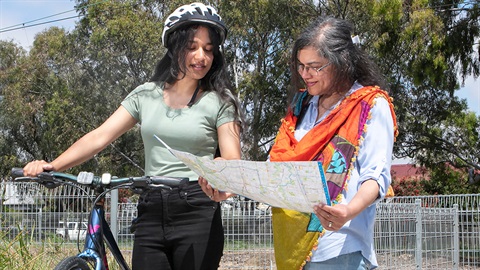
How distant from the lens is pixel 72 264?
Answer: 236 cm

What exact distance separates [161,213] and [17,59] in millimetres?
30920

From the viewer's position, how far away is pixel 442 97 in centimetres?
2395

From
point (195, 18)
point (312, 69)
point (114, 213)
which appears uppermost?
point (195, 18)

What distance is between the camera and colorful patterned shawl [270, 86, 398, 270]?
2.17 m

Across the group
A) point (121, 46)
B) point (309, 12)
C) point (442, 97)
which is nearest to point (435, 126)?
point (442, 97)

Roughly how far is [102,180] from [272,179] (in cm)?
94

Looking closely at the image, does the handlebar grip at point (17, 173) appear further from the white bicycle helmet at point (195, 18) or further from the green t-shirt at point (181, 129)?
the white bicycle helmet at point (195, 18)

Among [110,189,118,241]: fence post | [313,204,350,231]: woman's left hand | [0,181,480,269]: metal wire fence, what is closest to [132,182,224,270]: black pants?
[313,204,350,231]: woman's left hand

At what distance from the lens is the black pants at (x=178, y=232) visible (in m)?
2.75

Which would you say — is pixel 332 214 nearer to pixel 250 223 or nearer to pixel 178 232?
pixel 178 232

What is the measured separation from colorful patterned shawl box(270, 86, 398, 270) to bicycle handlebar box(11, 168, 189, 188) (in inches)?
17.2

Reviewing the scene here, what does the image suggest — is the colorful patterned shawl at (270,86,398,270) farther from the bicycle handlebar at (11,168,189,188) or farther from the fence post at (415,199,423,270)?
the fence post at (415,199,423,270)

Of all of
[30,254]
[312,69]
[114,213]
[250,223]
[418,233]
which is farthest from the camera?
[418,233]

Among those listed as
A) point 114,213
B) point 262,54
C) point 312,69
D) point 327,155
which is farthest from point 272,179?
point 262,54
